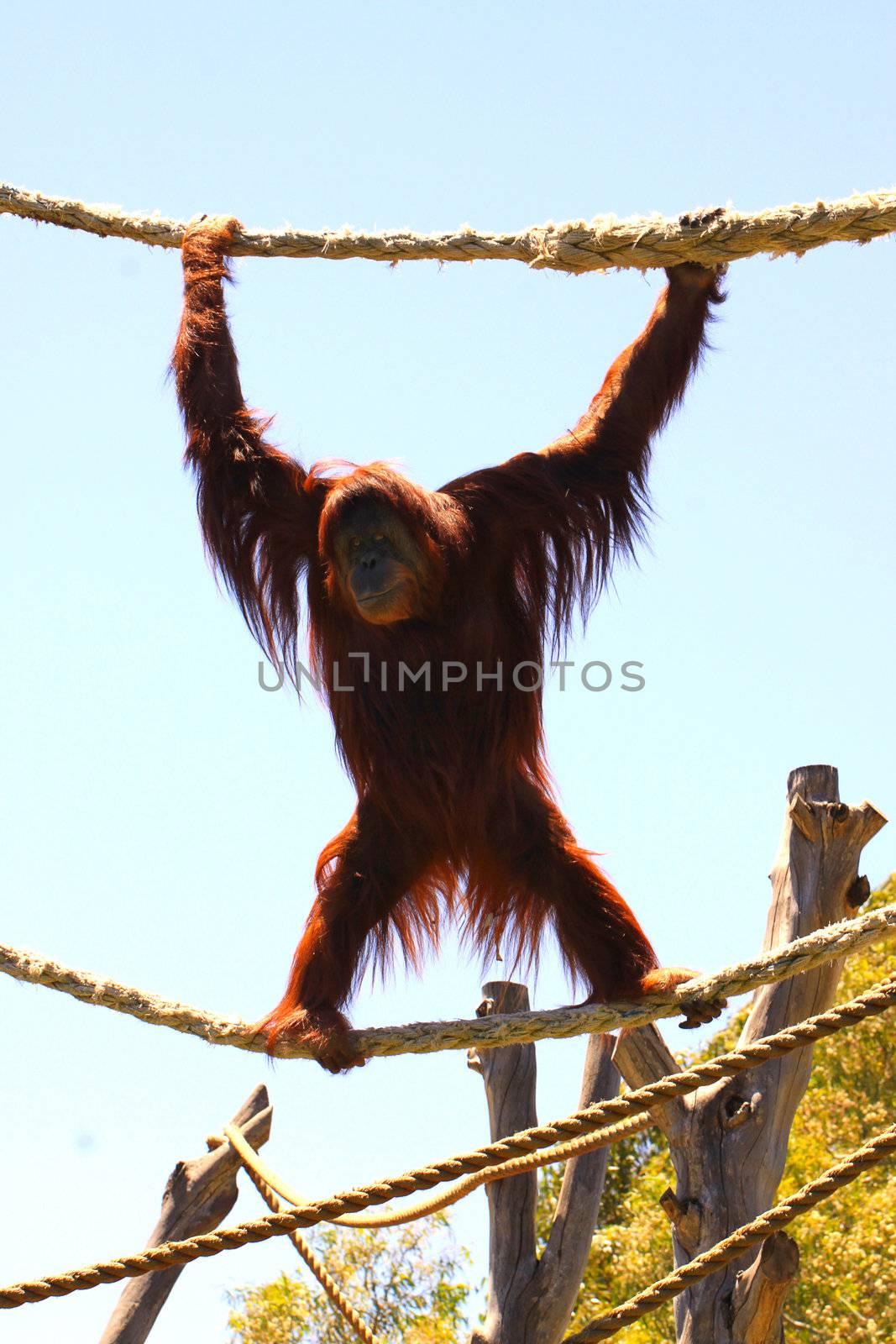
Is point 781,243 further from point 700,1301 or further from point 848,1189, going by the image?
point 848,1189

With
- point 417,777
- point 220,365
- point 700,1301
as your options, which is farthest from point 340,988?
point 220,365

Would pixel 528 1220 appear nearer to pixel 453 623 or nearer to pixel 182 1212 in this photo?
pixel 182 1212

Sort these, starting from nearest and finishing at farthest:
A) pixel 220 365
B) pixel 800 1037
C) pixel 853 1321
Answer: pixel 800 1037 < pixel 220 365 < pixel 853 1321

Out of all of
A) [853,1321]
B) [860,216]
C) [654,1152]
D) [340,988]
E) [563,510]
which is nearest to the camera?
[860,216]

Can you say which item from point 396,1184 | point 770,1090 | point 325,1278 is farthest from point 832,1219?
point 396,1184

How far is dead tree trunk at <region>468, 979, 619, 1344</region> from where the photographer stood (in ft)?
17.3

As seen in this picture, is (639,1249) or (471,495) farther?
(639,1249)

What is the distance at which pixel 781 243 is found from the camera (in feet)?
12.2

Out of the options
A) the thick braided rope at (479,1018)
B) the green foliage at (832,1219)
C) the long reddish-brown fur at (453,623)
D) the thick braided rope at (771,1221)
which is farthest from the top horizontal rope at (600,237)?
the green foliage at (832,1219)

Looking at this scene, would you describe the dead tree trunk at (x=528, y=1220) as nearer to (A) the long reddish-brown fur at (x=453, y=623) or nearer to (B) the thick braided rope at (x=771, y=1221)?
(A) the long reddish-brown fur at (x=453, y=623)

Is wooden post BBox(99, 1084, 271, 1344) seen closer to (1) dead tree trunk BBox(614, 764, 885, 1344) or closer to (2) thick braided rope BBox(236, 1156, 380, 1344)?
(2) thick braided rope BBox(236, 1156, 380, 1344)

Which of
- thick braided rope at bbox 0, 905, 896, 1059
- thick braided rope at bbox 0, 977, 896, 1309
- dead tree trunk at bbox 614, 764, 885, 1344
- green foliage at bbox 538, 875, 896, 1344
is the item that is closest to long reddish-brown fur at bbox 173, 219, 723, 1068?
thick braided rope at bbox 0, 905, 896, 1059

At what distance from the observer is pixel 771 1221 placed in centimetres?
312

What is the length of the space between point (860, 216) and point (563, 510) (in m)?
1.46
